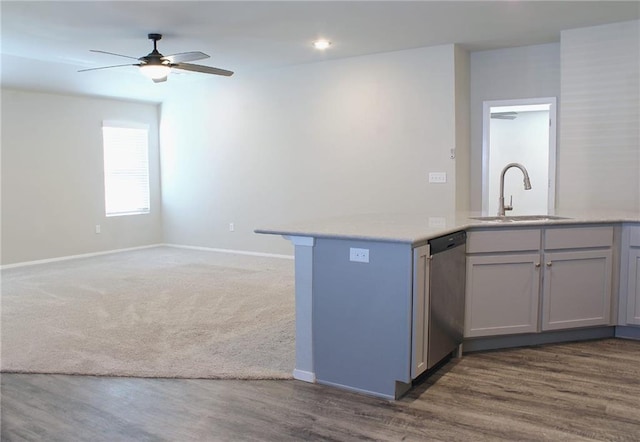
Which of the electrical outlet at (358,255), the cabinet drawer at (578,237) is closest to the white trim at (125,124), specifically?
the electrical outlet at (358,255)

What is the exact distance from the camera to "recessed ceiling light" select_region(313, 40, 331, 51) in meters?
5.57

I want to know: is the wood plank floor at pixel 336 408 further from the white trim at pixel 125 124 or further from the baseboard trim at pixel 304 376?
the white trim at pixel 125 124

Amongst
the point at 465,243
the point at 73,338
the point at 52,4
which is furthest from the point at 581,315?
the point at 52,4

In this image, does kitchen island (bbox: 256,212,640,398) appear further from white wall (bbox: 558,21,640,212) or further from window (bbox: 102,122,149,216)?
window (bbox: 102,122,149,216)

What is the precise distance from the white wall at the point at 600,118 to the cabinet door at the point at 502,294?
213 cm

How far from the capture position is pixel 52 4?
4.21 metres

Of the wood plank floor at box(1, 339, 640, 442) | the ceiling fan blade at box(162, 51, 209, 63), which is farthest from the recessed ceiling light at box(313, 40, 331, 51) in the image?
the wood plank floor at box(1, 339, 640, 442)

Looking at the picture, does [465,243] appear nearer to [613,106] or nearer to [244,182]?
[613,106]

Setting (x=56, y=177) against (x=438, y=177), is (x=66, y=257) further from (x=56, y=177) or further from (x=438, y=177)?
(x=438, y=177)

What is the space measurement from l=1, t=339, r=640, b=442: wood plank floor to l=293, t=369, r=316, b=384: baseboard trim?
5 cm

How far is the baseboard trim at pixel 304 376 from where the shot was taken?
3051 mm

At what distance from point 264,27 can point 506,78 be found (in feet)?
9.18

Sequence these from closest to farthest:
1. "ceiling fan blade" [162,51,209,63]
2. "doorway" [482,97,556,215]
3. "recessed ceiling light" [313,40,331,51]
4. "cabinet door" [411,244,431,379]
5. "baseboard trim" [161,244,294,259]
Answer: "cabinet door" [411,244,431,379] → "ceiling fan blade" [162,51,209,63] → "recessed ceiling light" [313,40,331,51] → "baseboard trim" [161,244,294,259] → "doorway" [482,97,556,215]

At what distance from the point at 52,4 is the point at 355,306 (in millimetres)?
3462
